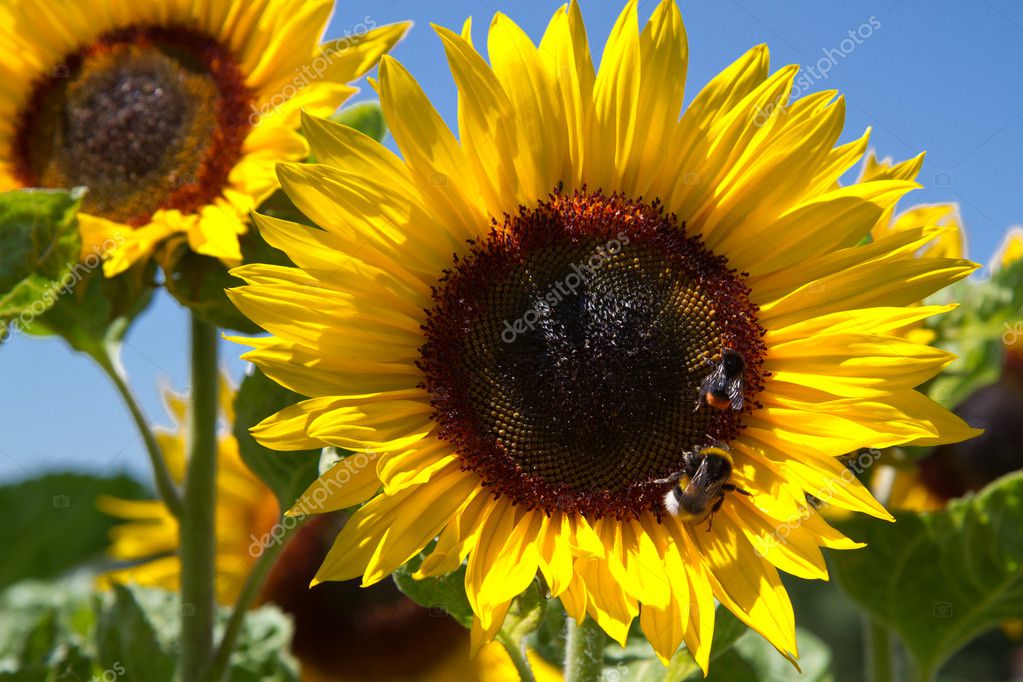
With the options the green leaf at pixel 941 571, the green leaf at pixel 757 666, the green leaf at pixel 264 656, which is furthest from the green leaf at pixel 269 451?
the green leaf at pixel 941 571

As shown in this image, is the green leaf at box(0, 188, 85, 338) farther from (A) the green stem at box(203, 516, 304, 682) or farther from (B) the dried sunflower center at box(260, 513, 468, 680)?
(B) the dried sunflower center at box(260, 513, 468, 680)

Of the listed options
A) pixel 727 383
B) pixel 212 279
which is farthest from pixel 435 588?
pixel 212 279

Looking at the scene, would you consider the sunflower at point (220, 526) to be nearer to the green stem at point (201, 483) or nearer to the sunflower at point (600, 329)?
the green stem at point (201, 483)

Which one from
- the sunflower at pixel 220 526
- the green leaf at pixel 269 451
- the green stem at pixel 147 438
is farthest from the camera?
the sunflower at pixel 220 526

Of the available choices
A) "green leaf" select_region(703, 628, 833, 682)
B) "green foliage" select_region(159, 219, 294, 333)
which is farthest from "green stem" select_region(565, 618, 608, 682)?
"green foliage" select_region(159, 219, 294, 333)

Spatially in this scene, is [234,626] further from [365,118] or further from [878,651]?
[878,651]
